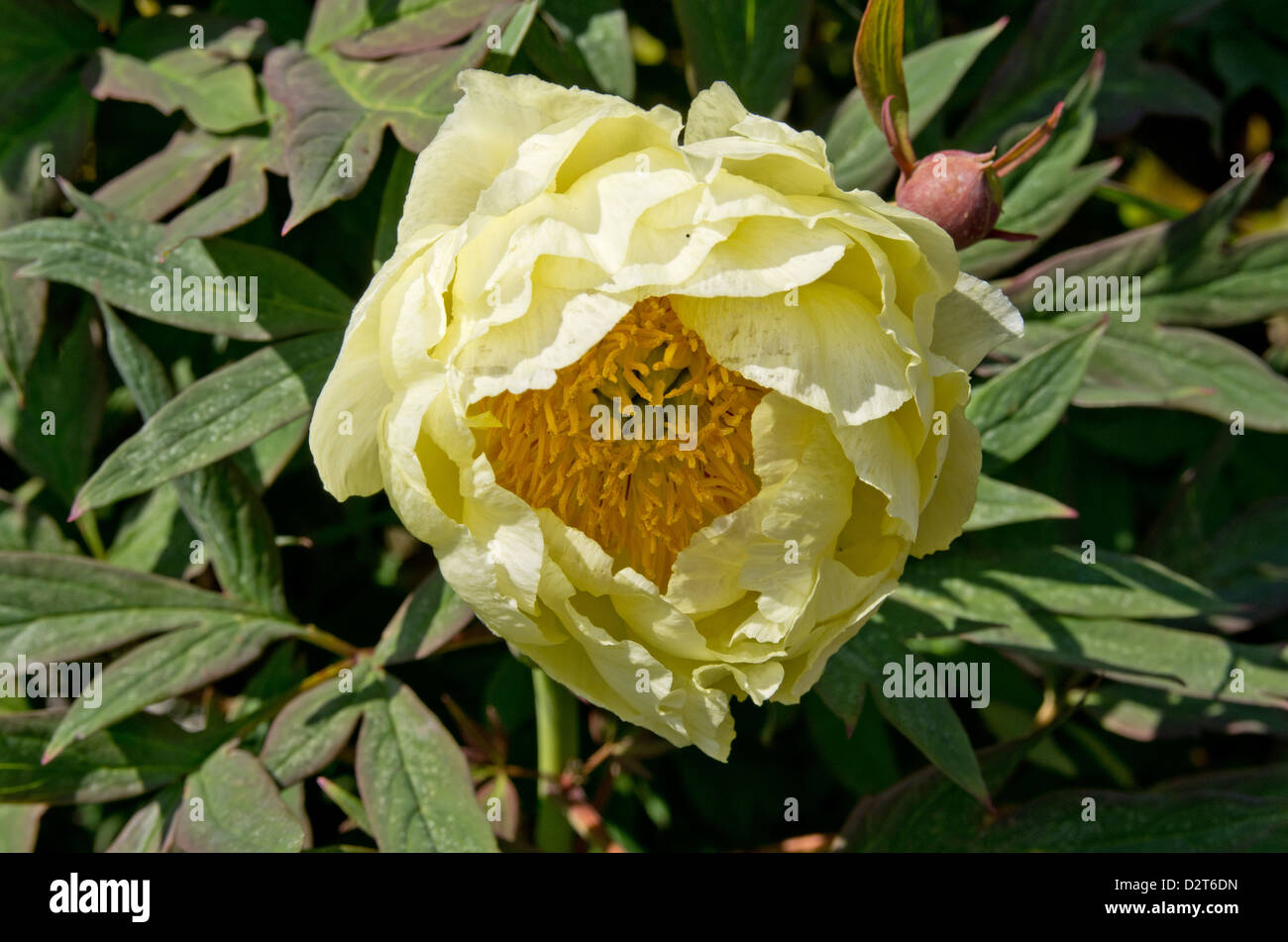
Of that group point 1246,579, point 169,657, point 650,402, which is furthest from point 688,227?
point 1246,579

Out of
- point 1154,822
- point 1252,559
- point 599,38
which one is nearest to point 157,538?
point 599,38

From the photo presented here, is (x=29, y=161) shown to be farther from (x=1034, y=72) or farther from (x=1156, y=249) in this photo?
(x=1156, y=249)

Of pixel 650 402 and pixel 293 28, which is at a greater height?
pixel 293 28

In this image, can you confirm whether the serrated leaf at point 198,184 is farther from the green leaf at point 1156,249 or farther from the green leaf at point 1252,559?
the green leaf at point 1252,559

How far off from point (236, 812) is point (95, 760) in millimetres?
249

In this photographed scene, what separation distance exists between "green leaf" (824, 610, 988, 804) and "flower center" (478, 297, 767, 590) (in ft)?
1.06

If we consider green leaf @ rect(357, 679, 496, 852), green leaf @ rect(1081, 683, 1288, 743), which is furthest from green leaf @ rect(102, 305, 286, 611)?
green leaf @ rect(1081, 683, 1288, 743)

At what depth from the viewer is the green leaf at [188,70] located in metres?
1.80

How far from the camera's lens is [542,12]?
1.84 m

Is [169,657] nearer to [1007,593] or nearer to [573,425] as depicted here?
[573,425]

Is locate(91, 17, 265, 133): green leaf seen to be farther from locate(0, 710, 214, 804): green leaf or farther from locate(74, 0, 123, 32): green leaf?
locate(0, 710, 214, 804): green leaf

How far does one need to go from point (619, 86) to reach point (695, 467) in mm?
739

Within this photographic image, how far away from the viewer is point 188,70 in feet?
6.10

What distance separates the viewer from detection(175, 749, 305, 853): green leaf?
1.59 meters
